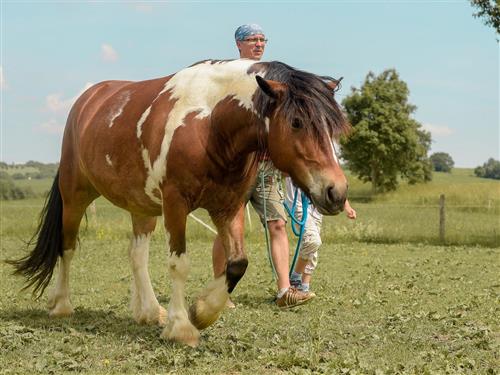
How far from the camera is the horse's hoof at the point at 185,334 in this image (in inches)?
201

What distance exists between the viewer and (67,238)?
269 inches

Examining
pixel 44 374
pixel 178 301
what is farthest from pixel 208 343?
pixel 44 374

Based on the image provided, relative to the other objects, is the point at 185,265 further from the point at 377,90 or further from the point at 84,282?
the point at 377,90

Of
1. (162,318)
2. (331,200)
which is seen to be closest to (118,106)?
(162,318)

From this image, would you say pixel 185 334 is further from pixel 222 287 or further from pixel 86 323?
pixel 86 323

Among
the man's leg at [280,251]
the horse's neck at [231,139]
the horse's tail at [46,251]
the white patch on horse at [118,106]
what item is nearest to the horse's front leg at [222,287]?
the horse's neck at [231,139]

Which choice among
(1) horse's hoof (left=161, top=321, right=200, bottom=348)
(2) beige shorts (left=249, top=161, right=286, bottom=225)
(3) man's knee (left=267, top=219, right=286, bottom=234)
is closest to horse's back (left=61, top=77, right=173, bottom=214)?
(1) horse's hoof (left=161, top=321, right=200, bottom=348)

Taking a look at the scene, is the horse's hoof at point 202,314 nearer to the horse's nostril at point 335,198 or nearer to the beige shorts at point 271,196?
the horse's nostril at point 335,198

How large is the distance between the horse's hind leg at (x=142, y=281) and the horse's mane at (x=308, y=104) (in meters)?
2.29

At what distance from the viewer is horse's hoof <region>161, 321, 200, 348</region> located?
5.10 meters

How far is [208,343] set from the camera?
204 inches

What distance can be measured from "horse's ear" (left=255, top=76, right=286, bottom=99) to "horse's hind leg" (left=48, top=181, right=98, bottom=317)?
9.30 feet

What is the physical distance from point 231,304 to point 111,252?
7.39m

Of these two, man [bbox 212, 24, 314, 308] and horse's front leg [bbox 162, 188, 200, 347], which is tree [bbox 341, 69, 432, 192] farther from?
horse's front leg [bbox 162, 188, 200, 347]
